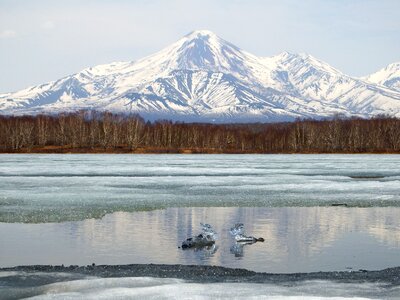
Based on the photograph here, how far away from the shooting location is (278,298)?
13.0 metres

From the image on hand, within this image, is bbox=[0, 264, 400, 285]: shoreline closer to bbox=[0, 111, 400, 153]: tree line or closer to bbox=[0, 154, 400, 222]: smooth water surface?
bbox=[0, 154, 400, 222]: smooth water surface

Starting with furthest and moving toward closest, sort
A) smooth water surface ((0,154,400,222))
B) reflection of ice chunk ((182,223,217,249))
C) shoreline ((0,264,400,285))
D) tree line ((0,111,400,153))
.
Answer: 1. tree line ((0,111,400,153))
2. smooth water surface ((0,154,400,222))
3. reflection of ice chunk ((182,223,217,249))
4. shoreline ((0,264,400,285))

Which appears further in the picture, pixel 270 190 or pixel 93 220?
pixel 270 190

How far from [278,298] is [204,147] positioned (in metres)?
120

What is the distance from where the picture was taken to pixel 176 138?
5379 inches

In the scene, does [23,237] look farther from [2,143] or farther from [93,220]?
[2,143]

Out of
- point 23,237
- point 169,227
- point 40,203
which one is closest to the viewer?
point 23,237

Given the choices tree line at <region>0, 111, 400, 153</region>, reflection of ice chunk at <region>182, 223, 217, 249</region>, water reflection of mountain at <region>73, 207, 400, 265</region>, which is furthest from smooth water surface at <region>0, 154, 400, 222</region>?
tree line at <region>0, 111, 400, 153</region>

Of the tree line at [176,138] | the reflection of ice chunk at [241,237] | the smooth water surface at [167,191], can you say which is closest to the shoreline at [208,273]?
the reflection of ice chunk at [241,237]

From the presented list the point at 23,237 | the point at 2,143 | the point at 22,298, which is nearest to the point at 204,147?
the point at 2,143

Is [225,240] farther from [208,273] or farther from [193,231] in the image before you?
[208,273]

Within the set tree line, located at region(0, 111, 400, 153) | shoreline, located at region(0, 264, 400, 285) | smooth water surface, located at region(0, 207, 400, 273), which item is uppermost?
tree line, located at region(0, 111, 400, 153)

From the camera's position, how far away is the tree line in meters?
122

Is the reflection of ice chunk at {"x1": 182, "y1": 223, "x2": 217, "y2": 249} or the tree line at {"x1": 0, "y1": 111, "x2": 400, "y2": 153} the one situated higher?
the tree line at {"x1": 0, "y1": 111, "x2": 400, "y2": 153}
